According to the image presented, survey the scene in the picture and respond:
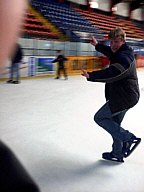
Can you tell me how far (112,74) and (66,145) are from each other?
113 centimetres

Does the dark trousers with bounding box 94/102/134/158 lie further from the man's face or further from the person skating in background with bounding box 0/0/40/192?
the person skating in background with bounding box 0/0/40/192

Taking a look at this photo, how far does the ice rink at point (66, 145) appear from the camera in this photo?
9.19ft

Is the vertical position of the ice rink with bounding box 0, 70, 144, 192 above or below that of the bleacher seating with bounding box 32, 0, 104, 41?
below

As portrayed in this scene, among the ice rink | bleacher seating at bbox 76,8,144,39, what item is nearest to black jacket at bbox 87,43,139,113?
the ice rink

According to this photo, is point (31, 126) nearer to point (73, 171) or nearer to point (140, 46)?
point (73, 171)

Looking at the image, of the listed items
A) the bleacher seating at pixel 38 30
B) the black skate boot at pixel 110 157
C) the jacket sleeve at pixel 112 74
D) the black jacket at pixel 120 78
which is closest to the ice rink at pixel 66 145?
the black skate boot at pixel 110 157

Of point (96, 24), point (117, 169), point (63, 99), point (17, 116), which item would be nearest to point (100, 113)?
point (117, 169)

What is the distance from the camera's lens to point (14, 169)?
0.52 m

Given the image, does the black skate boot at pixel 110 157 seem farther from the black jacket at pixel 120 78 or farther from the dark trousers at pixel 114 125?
the black jacket at pixel 120 78

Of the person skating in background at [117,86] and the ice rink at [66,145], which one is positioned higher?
the person skating in background at [117,86]

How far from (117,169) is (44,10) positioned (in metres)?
14.6

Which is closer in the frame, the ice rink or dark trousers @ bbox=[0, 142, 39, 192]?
dark trousers @ bbox=[0, 142, 39, 192]

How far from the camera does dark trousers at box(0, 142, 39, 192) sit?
48 cm

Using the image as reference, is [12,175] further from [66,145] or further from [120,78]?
[66,145]
